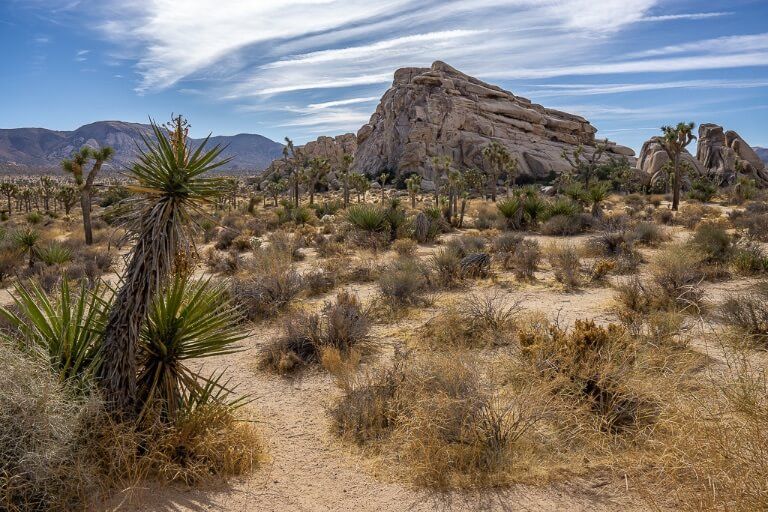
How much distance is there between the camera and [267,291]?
986 centimetres

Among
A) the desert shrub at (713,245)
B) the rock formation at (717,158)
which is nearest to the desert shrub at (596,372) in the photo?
the desert shrub at (713,245)

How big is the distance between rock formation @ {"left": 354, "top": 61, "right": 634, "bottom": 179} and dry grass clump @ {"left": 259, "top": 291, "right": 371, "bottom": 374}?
60057 mm

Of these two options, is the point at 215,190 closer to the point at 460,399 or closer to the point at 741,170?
the point at 460,399

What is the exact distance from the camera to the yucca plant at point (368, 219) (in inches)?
701

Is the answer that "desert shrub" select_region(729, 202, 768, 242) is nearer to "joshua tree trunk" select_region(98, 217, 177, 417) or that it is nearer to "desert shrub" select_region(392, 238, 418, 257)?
"desert shrub" select_region(392, 238, 418, 257)

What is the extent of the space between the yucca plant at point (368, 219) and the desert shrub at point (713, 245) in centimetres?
962

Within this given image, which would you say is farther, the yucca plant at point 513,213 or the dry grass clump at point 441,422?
the yucca plant at point 513,213

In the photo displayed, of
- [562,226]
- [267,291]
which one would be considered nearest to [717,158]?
[562,226]

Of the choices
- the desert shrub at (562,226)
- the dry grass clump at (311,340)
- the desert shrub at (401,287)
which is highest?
the desert shrub at (562,226)

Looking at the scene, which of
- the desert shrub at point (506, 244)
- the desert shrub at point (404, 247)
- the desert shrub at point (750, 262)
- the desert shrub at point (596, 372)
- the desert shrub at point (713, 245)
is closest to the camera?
the desert shrub at point (596, 372)

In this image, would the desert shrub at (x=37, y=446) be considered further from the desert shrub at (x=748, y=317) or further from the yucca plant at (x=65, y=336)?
the desert shrub at (x=748, y=317)

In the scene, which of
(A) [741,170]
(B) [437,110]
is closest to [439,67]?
(B) [437,110]

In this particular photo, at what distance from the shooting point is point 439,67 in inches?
3157

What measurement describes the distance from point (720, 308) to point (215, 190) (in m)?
7.93
